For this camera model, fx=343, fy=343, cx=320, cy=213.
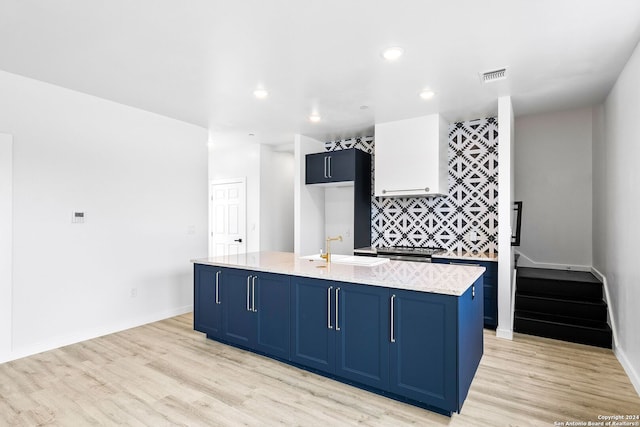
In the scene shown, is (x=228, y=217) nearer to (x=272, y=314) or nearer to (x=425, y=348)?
(x=272, y=314)

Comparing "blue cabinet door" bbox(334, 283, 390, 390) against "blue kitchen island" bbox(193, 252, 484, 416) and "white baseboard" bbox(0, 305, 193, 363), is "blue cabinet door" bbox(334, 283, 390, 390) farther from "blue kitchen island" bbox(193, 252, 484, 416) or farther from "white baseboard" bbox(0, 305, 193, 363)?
"white baseboard" bbox(0, 305, 193, 363)

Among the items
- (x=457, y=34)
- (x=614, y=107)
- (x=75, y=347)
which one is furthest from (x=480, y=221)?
(x=75, y=347)

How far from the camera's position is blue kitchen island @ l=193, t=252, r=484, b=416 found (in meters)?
2.16

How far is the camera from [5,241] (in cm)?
303

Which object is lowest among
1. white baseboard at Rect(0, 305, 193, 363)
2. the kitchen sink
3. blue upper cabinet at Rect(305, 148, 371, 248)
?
white baseboard at Rect(0, 305, 193, 363)

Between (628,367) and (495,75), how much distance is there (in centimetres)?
265

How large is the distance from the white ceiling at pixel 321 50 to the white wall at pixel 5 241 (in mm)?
761

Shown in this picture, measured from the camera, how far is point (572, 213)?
445cm

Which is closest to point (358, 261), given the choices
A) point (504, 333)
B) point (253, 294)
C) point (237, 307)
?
point (253, 294)

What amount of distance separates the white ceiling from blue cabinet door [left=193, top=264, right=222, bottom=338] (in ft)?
6.11

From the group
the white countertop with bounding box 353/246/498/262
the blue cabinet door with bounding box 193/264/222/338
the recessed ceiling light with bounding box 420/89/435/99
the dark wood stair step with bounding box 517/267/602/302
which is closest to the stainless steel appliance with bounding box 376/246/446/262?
the white countertop with bounding box 353/246/498/262

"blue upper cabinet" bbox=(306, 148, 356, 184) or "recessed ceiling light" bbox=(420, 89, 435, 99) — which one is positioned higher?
"recessed ceiling light" bbox=(420, 89, 435, 99)

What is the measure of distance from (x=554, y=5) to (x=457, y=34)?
1.85ft

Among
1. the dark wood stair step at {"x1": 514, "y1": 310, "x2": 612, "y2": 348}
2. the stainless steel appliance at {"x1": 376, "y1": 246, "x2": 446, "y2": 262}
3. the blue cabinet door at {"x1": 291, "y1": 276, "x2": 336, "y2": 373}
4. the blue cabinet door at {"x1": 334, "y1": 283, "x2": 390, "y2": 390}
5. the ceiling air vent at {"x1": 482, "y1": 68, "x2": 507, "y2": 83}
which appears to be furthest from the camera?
the stainless steel appliance at {"x1": 376, "y1": 246, "x2": 446, "y2": 262}
